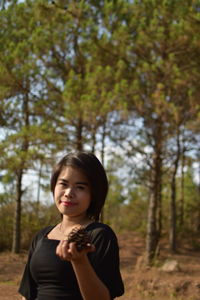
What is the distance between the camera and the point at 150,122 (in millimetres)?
10727

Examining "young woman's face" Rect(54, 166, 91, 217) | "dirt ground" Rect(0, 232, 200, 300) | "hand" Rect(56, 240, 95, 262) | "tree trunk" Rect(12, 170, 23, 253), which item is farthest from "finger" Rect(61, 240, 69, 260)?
"tree trunk" Rect(12, 170, 23, 253)

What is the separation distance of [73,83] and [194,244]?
Result: 8.40 m

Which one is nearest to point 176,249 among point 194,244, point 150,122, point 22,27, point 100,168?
point 194,244

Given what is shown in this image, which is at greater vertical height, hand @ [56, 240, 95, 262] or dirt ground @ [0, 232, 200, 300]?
hand @ [56, 240, 95, 262]

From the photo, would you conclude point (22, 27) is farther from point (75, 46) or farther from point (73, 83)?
point (73, 83)

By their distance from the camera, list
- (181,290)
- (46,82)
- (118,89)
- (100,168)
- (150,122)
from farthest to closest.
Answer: (46,82)
(150,122)
(118,89)
(181,290)
(100,168)

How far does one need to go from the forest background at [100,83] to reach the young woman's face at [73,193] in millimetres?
7922

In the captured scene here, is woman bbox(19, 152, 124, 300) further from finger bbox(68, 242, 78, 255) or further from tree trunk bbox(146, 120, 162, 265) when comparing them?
tree trunk bbox(146, 120, 162, 265)

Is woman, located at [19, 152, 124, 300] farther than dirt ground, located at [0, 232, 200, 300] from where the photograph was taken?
No

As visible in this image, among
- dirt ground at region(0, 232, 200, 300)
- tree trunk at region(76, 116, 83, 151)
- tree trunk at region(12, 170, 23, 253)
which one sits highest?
tree trunk at region(76, 116, 83, 151)

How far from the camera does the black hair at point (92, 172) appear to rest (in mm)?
1594

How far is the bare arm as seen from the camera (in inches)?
46.7

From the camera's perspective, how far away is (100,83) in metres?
10.2

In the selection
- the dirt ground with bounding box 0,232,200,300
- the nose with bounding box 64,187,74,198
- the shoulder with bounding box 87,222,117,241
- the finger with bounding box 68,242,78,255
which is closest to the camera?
the finger with bounding box 68,242,78,255
